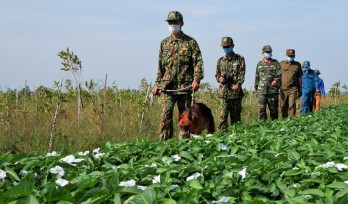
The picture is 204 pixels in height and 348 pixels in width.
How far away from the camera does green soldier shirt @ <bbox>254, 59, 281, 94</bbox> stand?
11992mm

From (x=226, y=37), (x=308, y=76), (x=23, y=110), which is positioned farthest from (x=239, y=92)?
(x=308, y=76)

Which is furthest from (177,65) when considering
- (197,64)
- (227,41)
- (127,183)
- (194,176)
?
(127,183)

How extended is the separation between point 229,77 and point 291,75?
4650 millimetres

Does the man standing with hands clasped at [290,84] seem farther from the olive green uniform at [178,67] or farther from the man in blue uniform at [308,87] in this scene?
the olive green uniform at [178,67]

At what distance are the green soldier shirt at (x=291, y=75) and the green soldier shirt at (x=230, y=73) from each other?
4.40m

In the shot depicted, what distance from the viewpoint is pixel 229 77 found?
33.6ft

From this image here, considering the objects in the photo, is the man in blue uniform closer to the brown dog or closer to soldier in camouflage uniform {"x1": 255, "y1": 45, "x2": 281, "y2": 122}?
soldier in camouflage uniform {"x1": 255, "y1": 45, "x2": 281, "y2": 122}

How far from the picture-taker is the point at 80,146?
9031mm

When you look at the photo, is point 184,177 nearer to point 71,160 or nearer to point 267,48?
point 71,160

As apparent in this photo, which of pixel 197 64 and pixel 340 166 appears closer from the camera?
pixel 340 166

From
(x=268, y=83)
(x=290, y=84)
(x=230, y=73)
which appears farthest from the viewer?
(x=290, y=84)

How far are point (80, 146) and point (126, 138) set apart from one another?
172 cm

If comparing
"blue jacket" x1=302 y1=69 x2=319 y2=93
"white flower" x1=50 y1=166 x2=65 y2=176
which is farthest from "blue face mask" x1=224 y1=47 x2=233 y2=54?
"white flower" x1=50 y1=166 x2=65 y2=176

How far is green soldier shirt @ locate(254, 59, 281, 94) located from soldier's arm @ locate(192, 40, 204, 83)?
13.5ft
